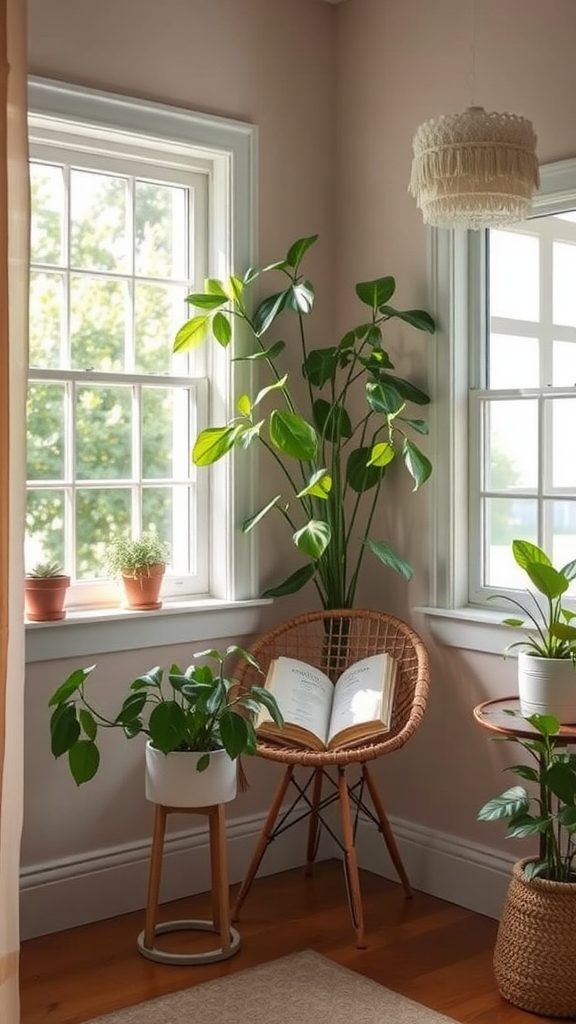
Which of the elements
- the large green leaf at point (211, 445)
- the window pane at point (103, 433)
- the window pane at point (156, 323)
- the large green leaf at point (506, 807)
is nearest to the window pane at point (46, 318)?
the window pane at point (103, 433)

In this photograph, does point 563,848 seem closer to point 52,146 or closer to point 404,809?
point 404,809

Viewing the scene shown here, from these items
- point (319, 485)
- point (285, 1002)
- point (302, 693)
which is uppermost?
point (319, 485)

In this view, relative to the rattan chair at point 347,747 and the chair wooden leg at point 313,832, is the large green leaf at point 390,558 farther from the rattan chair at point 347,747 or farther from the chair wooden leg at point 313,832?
the chair wooden leg at point 313,832

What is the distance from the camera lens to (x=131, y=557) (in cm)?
358

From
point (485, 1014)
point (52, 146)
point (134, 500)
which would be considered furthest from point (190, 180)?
point (485, 1014)

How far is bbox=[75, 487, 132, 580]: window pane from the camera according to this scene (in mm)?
3615

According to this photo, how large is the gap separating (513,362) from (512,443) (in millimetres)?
243

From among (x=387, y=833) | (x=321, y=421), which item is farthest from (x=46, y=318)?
Result: (x=387, y=833)

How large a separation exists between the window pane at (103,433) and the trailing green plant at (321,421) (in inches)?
9.9

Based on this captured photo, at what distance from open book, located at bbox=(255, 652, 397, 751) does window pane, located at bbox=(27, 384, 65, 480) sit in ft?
2.92

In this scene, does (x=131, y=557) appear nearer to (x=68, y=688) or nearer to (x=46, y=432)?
(x=46, y=432)

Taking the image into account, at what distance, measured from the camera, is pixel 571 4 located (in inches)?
129

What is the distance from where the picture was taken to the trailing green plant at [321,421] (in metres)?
3.59

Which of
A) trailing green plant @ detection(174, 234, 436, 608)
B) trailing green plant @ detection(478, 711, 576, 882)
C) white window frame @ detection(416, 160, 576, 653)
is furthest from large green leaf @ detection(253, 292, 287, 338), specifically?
trailing green plant @ detection(478, 711, 576, 882)
